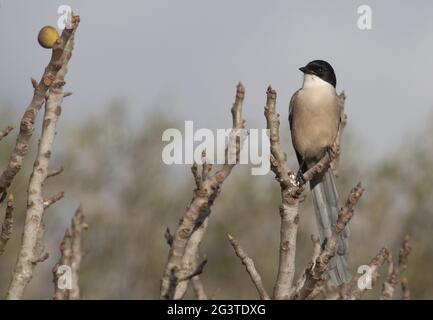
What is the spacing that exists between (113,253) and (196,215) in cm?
1661

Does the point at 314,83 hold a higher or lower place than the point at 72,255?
higher

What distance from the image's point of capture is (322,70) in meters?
7.82

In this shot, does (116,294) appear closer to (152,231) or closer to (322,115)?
(152,231)

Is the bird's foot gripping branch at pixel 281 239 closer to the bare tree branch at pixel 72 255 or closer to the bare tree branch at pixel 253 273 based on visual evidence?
the bare tree branch at pixel 253 273

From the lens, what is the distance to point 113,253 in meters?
21.4

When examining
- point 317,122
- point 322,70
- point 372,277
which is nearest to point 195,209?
point 372,277

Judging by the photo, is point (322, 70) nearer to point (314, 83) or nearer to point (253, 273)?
point (314, 83)

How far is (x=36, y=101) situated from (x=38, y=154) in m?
0.63

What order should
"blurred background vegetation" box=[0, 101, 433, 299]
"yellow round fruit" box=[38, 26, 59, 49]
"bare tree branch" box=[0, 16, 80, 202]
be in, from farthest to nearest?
"blurred background vegetation" box=[0, 101, 433, 299]
"yellow round fruit" box=[38, 26, 59, 49]
"bare tree branch" box=[0, 16, 80, 202]

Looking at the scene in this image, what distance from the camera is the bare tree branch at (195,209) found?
5.14 meters

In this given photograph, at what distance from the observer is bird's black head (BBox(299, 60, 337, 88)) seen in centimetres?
782

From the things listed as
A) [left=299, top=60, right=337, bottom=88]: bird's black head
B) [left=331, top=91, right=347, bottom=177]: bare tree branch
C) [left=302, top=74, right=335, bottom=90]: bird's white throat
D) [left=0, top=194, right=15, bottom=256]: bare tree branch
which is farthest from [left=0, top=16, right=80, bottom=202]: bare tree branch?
[left=299, top=60, right=337, bottom=88]: bird's black head

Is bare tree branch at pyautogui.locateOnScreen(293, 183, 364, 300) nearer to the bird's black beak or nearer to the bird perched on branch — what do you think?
the bird perched on branch

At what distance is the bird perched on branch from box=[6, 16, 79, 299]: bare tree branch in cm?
238
